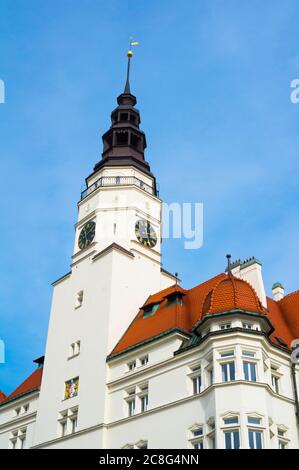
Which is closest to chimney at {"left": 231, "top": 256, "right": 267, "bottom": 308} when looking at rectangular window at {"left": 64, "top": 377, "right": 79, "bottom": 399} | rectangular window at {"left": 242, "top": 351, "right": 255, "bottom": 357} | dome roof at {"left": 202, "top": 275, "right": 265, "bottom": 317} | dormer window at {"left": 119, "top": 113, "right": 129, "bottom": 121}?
dome roof at {"left": 202, "top": 275, "right": 265, "bottom": 317}

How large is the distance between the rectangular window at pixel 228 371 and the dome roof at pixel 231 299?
3041mm

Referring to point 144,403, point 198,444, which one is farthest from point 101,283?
point 198,444

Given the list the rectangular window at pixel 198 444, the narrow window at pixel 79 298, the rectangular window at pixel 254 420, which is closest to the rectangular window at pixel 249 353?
the rectangular window at pixel 254 420

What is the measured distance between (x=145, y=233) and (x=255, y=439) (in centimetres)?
2284

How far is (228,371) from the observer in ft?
108

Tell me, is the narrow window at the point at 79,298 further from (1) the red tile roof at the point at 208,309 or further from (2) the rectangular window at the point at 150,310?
(2) the rectangular window at the point at 150,310

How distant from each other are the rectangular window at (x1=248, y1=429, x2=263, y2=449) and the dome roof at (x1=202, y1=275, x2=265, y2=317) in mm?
6723

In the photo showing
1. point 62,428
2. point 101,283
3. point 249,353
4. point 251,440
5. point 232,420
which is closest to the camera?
point 251,440

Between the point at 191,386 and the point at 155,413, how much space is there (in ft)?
8.88

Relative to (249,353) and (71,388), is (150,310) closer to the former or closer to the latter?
(71,388)

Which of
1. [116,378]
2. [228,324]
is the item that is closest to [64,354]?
[116,378]

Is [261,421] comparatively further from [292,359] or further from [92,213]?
[92,213]

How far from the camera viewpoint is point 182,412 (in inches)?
1346
